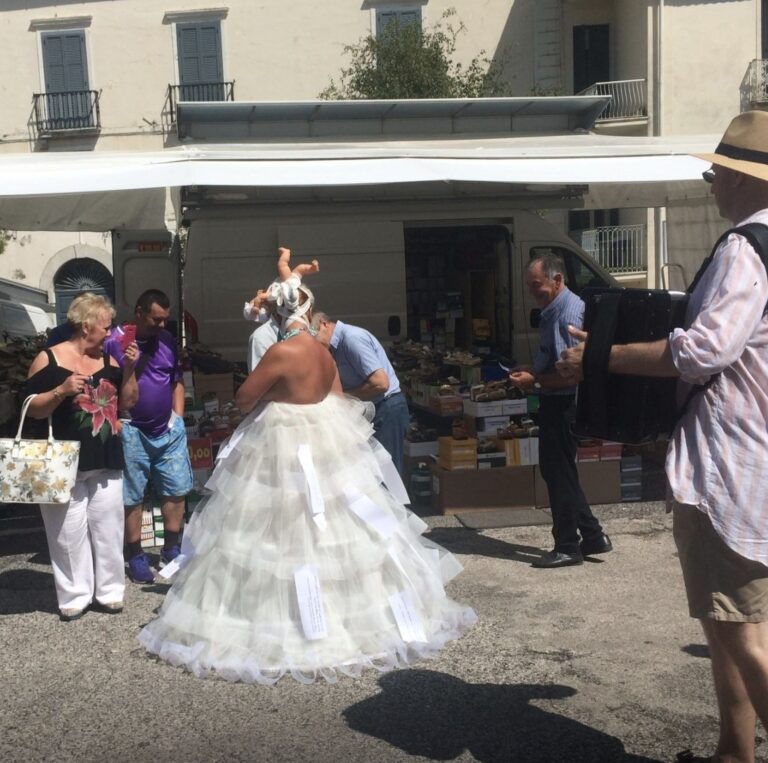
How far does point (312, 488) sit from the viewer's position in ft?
15.3

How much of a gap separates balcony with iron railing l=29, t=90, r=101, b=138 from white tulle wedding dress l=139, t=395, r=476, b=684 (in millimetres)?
21951

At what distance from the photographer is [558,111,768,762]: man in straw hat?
2.86 m

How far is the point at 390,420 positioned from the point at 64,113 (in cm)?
2107

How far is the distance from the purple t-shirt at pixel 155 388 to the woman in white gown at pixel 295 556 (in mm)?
1235

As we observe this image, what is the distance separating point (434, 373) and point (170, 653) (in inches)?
177

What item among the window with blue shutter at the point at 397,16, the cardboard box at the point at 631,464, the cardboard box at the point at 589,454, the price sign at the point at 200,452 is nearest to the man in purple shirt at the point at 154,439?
the price sign at the point at 200,452

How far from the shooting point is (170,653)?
4.68m

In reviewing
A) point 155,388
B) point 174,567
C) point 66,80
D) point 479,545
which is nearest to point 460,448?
point 479,545

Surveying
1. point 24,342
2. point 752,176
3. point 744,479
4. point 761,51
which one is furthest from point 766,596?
point 761,51

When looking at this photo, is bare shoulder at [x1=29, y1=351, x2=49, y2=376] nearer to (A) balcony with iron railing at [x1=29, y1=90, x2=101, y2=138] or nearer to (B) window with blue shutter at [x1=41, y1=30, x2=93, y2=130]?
(A) balcony with iron railing at [x1=29, y1=90, x2=101, y2=138]

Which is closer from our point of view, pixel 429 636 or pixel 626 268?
pixel 429 636

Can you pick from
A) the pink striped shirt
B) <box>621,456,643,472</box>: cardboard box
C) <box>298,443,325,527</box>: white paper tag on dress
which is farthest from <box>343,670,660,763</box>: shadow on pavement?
<box>621,456,643,472</box>: cardboard box

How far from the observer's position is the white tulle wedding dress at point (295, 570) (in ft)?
15.0

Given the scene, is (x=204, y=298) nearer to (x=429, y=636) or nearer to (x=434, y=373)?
(x=434, y=373)
